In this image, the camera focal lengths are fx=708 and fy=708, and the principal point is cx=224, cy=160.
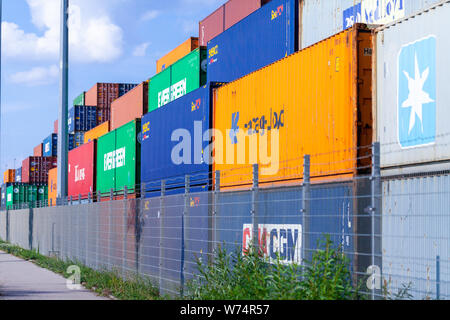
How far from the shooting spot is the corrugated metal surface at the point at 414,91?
7.98 metres

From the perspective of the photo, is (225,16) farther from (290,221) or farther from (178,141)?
(290,221)

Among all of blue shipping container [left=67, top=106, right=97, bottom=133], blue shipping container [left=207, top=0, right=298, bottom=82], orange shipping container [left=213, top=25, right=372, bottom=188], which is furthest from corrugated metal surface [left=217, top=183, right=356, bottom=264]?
blue shipping container [left=67, top=106, right=97, bottom=133]

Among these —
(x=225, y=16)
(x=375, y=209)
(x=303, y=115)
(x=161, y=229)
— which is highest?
(x=225, y=16)

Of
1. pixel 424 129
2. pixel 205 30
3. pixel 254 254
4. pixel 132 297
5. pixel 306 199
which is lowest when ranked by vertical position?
pixel 132 297

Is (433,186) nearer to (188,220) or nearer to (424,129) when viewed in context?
(424,129)

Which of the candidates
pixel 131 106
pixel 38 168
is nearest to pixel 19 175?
pixel 38 168

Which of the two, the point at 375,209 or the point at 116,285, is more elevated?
the point at 375,209

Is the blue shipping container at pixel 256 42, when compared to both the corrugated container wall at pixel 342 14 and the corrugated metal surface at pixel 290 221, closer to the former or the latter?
the corrugated container wall at pixel 342 14

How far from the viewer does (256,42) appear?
1585cm

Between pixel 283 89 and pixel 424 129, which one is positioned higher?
pixel 283 89

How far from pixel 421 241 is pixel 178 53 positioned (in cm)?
2289
